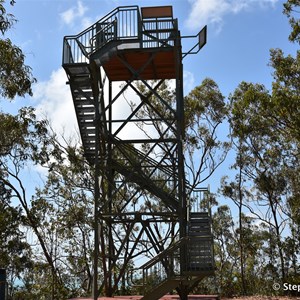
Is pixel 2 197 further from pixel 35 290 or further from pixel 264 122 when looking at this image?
pixel 264 122

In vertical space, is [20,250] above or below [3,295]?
above

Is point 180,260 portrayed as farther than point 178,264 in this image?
No

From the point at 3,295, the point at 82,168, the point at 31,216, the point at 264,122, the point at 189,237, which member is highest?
A: the point at 264,122

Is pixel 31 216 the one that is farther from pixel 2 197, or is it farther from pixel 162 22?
pixel 162 22

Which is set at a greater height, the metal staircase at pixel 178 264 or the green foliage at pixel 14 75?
the green foliage at pixel 14 75

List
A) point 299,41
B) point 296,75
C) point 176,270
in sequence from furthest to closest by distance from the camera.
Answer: point 296,75 → point 299,41 → point 176,270

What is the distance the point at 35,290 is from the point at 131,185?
22.5 ft

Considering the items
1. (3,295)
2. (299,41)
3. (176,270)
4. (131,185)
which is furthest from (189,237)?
(131,185)

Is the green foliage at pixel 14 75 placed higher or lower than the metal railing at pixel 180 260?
higher

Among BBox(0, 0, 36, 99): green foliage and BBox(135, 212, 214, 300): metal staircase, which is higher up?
BBox(0, 0, 36, 99): green foliage

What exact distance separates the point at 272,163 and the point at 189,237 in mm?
12604

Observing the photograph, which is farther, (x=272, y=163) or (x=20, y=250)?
(x=272, y=163)

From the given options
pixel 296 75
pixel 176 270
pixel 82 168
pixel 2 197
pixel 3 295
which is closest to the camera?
pixel 3 295

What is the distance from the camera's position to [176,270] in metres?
12.6
